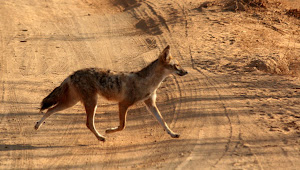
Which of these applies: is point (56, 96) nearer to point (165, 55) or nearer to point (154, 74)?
point (154, 74)

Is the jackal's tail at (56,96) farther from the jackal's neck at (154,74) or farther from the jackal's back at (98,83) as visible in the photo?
the jackal's neck at (154,74)

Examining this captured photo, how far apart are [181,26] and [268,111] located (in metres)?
7.27

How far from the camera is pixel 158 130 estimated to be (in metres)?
9.38

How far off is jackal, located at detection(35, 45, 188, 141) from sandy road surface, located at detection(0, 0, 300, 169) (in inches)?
26.7

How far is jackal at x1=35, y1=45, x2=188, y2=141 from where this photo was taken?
28.0 ft

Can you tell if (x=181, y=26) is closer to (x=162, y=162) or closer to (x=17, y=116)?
(x=17, y=116)

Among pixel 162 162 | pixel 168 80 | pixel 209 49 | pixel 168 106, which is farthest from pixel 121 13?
pixel 162 162

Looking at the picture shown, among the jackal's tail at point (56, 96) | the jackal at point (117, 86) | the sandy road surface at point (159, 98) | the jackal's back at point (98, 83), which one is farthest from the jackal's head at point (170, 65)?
the jackal's tail at point (56, 96)

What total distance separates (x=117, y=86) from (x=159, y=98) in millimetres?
2458

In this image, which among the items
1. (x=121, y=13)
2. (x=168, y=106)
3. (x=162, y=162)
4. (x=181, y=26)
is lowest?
(x=121, y=13)

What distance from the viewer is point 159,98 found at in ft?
35.7

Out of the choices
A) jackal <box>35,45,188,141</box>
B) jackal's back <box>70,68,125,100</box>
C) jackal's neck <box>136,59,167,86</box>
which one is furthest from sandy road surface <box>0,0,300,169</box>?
jackal's neck <box>136,59,167,86</box>

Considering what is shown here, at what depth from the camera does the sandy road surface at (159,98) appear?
808cm

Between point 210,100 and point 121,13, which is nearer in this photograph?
point 210,100
